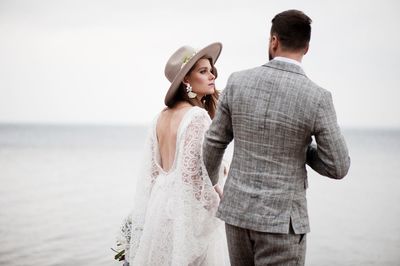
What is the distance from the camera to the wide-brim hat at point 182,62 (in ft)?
8.59

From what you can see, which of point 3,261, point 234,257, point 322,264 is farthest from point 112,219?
point 234,257

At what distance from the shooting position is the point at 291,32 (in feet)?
6.28

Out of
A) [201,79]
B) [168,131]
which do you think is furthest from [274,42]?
[168,131]

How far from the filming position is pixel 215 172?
7.60 feet

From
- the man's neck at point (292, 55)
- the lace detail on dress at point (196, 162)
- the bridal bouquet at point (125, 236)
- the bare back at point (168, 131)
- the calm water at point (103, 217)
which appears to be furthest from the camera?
the calm water at point (103, 217)

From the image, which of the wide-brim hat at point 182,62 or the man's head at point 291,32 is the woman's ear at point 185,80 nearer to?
the wide-brim hat at point 182,62

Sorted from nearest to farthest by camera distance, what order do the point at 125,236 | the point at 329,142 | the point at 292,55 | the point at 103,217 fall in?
1. the point at 329,142
2. the point at 292,55
3. the point at 125,236
4. the point at 103,217

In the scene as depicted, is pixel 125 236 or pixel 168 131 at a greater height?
pixel 168 131

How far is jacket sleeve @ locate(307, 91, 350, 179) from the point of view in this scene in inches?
72.4

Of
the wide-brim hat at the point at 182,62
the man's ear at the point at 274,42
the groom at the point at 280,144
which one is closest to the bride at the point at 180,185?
the wide-brim hat at the point at 182,62

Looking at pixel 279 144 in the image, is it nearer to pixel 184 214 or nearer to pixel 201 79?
pixel 184 214

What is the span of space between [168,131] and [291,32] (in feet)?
3.26

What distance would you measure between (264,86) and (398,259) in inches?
158

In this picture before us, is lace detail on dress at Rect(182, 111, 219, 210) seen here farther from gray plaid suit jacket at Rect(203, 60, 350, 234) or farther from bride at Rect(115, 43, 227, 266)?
gray plaid suit jacket at Rect(203, 60, 350, 234)
